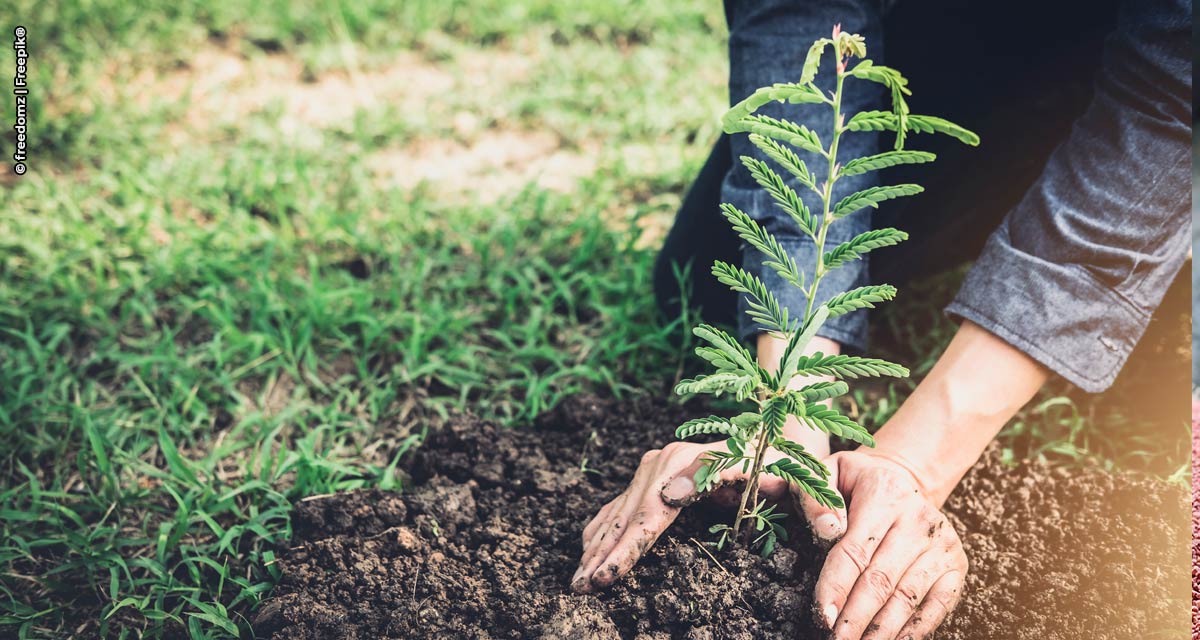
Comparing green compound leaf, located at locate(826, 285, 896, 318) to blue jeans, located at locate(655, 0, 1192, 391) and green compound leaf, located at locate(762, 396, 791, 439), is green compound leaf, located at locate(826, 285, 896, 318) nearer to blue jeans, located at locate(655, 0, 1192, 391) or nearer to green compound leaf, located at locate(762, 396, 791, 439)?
green compound leaf, located at locate(762, 396, 791, 439)

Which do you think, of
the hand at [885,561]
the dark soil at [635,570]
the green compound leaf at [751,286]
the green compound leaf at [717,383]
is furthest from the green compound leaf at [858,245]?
the dark soil at [635,570]

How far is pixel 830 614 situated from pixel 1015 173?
1299 mm

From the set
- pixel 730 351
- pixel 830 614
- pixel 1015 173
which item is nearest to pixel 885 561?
pixel 830 614

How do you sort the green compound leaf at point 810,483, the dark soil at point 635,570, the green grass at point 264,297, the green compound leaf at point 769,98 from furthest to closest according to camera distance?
the green grass at point 264,297
the dark soil at point 635,570
the green compound leaf at point 810,483
the green compound leaf at point 769,98

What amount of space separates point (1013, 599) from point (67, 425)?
7.37ft

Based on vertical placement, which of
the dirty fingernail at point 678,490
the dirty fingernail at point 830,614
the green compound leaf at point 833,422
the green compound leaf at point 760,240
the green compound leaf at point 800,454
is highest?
the green compound leaf at point 760,240

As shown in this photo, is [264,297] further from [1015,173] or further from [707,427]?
[1015,173]

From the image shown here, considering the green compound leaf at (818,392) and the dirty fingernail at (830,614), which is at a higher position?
the green compound leaf at (818,392)

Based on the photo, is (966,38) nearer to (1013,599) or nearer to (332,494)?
(1013,599)

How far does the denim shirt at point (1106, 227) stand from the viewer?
162 cm

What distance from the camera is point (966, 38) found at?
82.6 inches

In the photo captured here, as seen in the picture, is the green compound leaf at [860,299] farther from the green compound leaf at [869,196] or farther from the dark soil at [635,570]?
the dark soil at [635,570]

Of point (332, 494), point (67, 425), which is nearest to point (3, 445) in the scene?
point (67, 425)

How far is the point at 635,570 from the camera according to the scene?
162 centimetres
